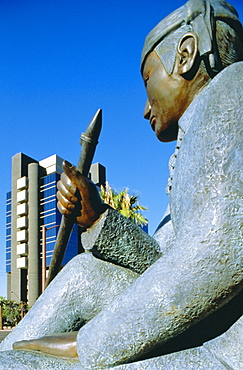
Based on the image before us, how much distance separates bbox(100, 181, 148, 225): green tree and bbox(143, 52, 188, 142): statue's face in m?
Result: 16.5

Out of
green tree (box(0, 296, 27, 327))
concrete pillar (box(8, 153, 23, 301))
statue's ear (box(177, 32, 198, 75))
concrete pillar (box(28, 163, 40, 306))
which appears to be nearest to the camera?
statue's ear (box(177, 32, 198, 75))

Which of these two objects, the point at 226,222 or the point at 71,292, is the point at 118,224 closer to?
the point at 71,292

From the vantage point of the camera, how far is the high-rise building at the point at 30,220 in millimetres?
48281

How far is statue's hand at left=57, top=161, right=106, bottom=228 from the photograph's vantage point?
6.73ft

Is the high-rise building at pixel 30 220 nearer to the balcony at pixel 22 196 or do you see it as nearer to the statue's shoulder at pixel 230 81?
the balcony at pixel 22 196

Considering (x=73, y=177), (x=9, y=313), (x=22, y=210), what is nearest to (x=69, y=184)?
(x=73, y=177)

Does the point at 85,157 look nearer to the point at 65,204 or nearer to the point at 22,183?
the point at 65,204

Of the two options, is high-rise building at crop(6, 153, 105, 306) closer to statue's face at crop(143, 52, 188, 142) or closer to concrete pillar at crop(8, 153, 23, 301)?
concrete pillar at crop(8, 153, 23, 301)

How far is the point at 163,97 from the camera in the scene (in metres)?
2.13

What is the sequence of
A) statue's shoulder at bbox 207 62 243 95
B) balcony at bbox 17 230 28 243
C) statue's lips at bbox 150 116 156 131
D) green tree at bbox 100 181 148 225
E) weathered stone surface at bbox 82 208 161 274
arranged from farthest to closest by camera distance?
balcony at bbox 17 230 28 243 < green tree at bbox 100 181 148 225 < statue's lips at bbox 150 116 156 131 < weathered stone surface at bbox 82 208 161 274 < statue's shoulder at bbox 207 62 243 95

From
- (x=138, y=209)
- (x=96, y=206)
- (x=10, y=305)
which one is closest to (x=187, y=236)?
(x=96, y=206)

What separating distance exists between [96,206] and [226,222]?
793 millimetres

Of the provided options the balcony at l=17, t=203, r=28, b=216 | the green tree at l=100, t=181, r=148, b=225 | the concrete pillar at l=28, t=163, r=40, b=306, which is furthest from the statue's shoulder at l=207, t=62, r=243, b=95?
the balcony at l=17, t=203, r=28, b=216

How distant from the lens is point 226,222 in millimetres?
1483
